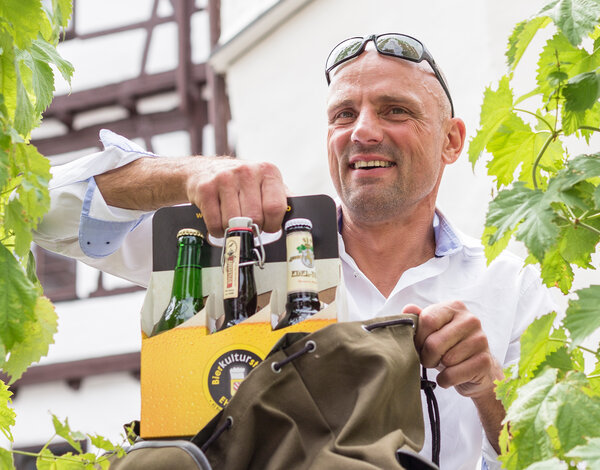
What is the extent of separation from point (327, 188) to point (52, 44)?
3.83 metres

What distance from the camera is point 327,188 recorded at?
507 centimetres

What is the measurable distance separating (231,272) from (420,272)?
0.88m

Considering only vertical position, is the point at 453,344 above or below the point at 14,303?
below

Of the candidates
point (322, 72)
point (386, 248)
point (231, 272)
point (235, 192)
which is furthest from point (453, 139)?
point (322, 72)

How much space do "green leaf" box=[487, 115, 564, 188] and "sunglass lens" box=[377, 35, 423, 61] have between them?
890 mm

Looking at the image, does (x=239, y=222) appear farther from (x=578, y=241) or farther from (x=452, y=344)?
(x=578, y=241)

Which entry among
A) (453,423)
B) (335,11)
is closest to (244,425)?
(453,423)

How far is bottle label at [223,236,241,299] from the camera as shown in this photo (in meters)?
1.12

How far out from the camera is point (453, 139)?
227 cm

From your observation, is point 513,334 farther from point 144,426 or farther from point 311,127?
point 311,127

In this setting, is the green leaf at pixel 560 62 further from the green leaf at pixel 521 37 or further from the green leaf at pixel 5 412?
the green leaf at pixel 5 412

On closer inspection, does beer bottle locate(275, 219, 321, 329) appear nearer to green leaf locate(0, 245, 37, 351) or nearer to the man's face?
green leaf locate(0, 245, 37, 351)

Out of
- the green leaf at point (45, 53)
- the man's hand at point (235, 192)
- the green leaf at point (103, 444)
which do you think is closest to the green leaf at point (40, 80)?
the green leaf at point (45, 53)

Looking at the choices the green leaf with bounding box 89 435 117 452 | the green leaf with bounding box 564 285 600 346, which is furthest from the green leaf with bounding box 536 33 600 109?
the green leaf with bounding box 89 435 117 452
